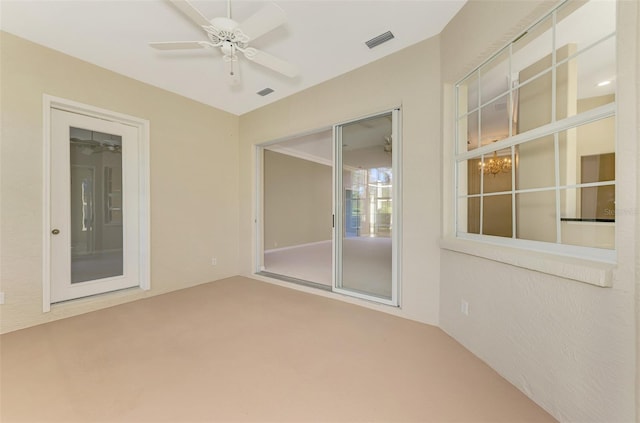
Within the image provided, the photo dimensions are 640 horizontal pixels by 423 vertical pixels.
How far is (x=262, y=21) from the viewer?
5.98 feet

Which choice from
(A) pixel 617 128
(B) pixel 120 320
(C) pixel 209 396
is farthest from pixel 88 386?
(A) pixel 617 128

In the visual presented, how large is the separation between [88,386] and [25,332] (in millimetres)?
1586

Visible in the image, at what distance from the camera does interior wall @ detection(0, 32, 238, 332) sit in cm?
248

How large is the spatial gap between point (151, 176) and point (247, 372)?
3120mm

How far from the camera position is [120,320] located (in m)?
2.73

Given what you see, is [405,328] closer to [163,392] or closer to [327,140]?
[163,392]

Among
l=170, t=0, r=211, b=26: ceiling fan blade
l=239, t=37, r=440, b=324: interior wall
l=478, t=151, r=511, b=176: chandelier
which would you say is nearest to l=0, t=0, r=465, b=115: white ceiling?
l=239, t=37, r=440, b=324: interior wall

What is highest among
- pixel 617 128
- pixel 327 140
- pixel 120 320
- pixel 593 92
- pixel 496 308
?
pixel 327 140

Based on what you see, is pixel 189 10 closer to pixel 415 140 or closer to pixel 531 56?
pixel 415 140

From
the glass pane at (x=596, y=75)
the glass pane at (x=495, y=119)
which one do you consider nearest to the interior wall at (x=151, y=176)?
the glass pane at (x=495, y=119)

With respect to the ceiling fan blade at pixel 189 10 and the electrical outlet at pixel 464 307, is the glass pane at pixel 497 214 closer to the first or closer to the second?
the electrical outlet at pixel 464 307

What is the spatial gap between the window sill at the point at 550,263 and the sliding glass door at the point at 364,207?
1.18 m

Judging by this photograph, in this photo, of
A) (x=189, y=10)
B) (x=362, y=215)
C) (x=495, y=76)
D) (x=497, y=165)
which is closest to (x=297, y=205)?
(x=362, y=215)

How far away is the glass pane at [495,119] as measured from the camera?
160 inches
